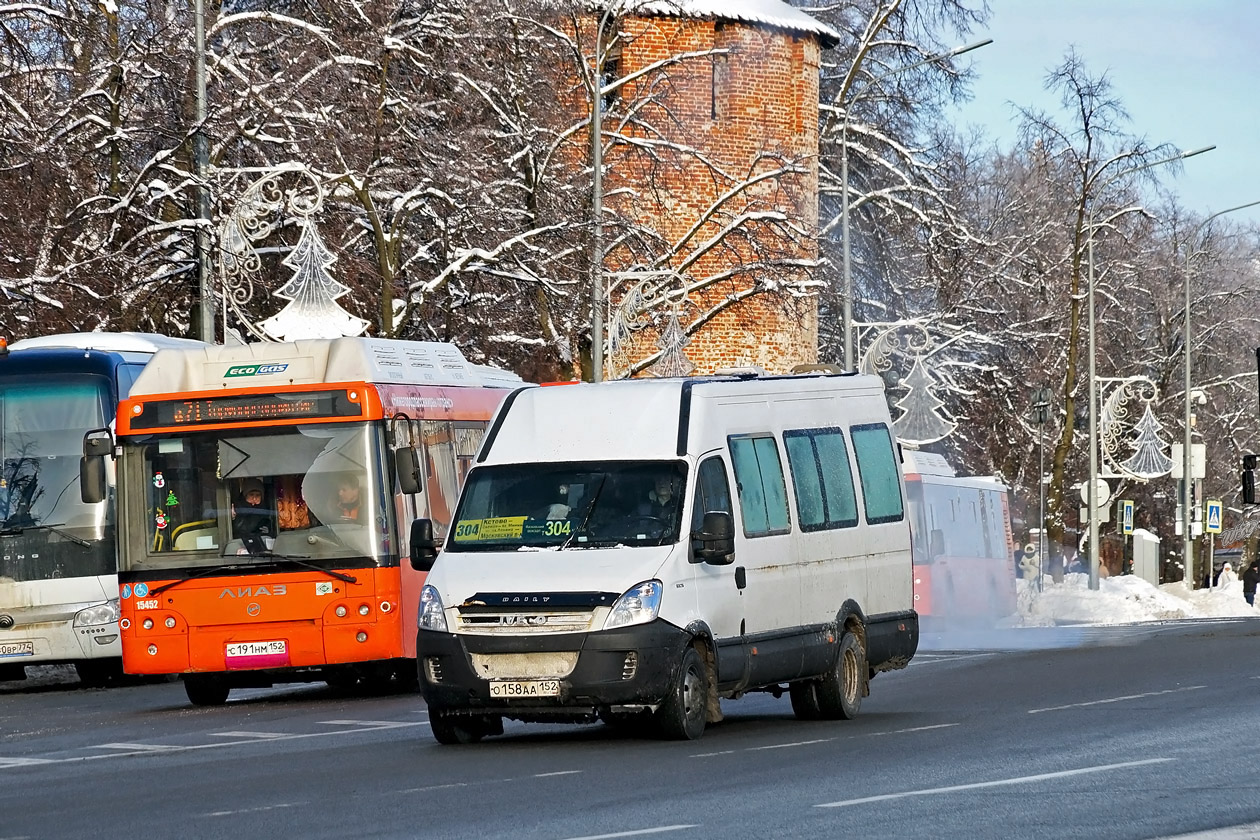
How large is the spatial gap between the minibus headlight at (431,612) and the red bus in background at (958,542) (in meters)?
20.6

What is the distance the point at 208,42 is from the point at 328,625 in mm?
17262

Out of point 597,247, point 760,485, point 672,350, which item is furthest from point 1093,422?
point 760,485

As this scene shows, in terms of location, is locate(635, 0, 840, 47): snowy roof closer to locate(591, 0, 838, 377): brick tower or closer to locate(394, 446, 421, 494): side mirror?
locate(591, 0, 838, 377): brick tower

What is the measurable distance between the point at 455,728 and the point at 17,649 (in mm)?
10125

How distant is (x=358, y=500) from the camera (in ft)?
65.3

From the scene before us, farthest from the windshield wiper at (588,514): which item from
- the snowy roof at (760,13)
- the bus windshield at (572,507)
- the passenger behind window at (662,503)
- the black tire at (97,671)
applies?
the snowy roof at (760,13)

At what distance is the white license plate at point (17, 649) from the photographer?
2388cm

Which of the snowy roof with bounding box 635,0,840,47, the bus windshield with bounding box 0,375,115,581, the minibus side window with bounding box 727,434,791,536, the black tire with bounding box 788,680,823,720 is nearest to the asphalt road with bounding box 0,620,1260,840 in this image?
the black tire with bounding box 788,680,823,720

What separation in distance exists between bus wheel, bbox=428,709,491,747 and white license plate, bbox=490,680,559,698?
60 centimetres

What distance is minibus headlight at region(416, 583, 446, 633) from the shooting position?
Result: 1467 centimetres

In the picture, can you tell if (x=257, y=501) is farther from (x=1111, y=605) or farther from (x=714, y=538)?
(x=1111, y=605)

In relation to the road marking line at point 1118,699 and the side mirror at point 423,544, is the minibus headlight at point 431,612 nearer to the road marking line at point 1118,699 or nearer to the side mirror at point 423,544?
the side mirror at point 423,544

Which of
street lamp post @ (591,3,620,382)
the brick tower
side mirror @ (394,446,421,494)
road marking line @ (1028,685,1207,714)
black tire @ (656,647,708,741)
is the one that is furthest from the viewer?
the brick tower

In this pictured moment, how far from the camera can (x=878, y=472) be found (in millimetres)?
18141
